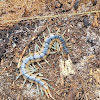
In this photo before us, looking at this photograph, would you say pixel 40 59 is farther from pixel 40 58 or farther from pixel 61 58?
pixel 61 58

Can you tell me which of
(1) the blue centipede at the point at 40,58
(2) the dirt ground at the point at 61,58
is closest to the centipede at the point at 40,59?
(1) the blue centipede at the point at 40,58

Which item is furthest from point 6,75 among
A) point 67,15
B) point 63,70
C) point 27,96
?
point 67,15

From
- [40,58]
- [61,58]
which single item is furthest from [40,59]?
[61,58]

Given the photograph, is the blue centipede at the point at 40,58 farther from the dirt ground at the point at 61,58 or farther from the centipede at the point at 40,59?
the dirt ground at the point at 61,58

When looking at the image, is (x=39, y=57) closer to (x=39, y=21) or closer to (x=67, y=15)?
(x=39, y=21)

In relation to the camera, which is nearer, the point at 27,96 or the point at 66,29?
the point at 27,96
